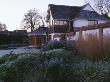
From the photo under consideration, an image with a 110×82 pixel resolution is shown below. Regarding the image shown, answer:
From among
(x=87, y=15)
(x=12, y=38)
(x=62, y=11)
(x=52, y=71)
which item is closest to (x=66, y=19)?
(x=62, y=11)

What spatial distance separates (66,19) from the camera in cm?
4888

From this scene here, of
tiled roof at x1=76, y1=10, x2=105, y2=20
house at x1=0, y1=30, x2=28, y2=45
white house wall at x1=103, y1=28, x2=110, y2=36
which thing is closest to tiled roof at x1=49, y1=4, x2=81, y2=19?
tiled roof at x1=76, y1=10, x2=105, y2=20

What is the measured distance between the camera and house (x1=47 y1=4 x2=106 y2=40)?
157 ft

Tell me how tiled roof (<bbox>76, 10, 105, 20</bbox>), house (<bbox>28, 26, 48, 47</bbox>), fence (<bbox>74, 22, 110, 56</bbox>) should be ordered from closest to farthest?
fence (<bbox>74, 22, 110, 56</bbox>) < tiled roof (<bbox>76, 10, 105, 20</bbox>) < house (<bbox>28, 26, 48, 47</bbox>)

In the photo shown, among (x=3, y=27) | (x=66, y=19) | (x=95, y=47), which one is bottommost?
(x=95, y=47)

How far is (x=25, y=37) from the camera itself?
2953 inches

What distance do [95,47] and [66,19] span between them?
3232cm

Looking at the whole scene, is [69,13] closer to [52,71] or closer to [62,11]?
[62,11]

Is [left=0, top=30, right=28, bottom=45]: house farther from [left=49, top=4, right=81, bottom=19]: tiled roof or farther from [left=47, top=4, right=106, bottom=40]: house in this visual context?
[left=47, top=4, right=106, bottom=40]: house

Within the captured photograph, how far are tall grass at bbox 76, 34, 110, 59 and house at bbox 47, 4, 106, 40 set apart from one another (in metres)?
28.9

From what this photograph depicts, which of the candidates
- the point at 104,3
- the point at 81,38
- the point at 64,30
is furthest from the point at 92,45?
the point at 104,3

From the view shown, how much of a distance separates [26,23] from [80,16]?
4047 centimetres

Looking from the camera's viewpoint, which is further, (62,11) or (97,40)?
(62,11)

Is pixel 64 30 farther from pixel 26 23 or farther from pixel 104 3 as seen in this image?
pixel 26 23
